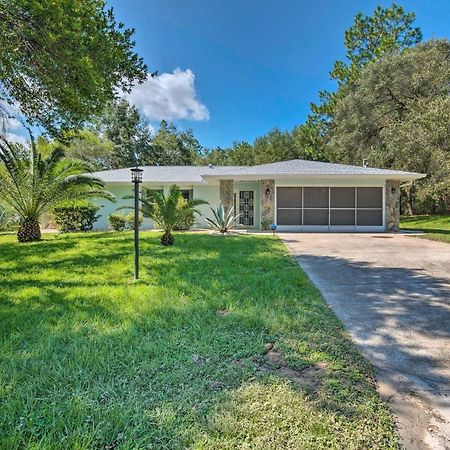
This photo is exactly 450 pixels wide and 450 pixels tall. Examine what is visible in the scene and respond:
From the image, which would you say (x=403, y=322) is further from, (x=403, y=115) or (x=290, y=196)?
(x=403, y=115)

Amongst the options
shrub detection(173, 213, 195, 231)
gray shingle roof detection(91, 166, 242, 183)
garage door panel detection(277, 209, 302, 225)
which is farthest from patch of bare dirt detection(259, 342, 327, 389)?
gray shingle roof detection(91, 166, 242, 183)

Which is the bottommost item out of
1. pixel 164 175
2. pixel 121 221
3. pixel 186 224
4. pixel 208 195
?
pixel 186 224

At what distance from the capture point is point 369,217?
15977 mm

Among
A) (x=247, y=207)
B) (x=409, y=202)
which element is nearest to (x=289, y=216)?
(x=247, y=207)

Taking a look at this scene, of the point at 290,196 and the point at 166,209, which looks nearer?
the point at 166,209

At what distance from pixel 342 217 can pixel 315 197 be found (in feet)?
5.74

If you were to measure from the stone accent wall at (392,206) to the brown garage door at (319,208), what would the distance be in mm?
1005

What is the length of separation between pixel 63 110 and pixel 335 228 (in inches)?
517

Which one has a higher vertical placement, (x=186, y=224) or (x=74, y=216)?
(x=74, y=216)

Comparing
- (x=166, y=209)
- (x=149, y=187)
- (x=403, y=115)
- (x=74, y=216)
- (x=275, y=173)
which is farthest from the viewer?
(x=403, y=115)

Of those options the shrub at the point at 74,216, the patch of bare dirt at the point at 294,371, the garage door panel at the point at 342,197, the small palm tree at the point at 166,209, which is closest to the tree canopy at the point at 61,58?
the small palm tree at the point at 166,209

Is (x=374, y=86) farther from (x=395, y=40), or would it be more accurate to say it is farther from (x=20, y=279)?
(x=20, y=279)

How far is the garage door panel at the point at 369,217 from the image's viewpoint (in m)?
15.9

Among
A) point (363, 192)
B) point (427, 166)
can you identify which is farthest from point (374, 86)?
point (363, 192)
